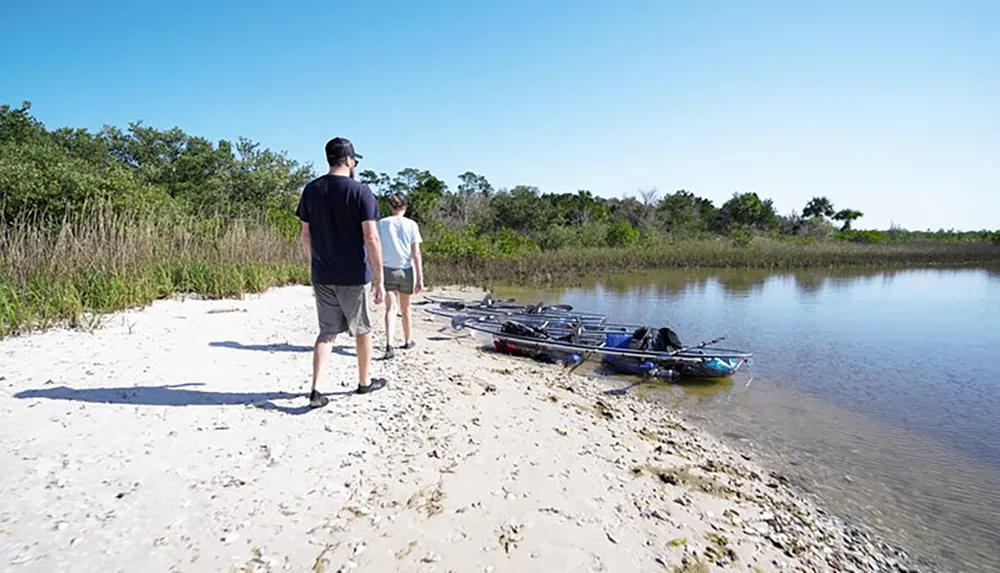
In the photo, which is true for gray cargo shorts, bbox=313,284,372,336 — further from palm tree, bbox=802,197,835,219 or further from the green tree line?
palm tree, bbox=802,197,835,219

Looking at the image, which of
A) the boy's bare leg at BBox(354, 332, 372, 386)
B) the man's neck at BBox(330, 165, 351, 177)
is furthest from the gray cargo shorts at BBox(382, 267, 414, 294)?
the man's neck at BBox(330, 165, 351, 177)

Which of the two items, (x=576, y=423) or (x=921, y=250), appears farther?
(x=921, y=250)

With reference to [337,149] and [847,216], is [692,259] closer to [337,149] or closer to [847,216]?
[337,149]

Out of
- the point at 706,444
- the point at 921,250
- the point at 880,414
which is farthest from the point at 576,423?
the point at 921,250

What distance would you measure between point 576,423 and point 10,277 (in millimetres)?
7390

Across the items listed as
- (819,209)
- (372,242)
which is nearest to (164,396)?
(372,242)

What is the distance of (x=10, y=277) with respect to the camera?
6.12 metres

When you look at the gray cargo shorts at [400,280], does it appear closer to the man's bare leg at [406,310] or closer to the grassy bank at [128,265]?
the man's bare leg at [406,310]

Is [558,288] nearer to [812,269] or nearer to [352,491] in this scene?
[352,491]

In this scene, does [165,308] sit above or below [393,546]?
above

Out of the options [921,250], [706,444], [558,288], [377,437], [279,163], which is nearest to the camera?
[377,437]

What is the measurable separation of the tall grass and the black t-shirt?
3907mm

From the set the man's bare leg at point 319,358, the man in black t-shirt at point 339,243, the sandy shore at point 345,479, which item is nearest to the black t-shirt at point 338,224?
the man in black t-shirt at point 339,243

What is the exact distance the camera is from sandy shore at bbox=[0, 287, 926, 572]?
7.13 feet
